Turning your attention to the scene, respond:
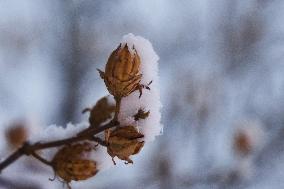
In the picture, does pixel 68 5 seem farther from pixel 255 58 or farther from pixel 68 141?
pixel 68 141

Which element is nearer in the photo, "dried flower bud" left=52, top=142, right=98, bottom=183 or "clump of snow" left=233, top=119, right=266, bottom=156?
"dried flower bud" left=52, top=142, right=98, bottom=183

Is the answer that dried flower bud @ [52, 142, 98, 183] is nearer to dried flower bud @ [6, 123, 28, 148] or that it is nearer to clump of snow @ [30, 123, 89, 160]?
clump of snow @ [30, 123, 89, 160]

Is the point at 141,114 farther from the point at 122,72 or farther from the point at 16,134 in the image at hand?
the point at 16,134

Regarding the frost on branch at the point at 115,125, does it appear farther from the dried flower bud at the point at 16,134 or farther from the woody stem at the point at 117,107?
the dried flower bud at the point at 16,134

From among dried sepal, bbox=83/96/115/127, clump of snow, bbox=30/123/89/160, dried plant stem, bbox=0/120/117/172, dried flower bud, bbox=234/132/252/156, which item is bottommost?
dried plant stem, bbox=0/120/117/172

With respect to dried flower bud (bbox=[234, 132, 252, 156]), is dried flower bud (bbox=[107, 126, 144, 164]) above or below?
below

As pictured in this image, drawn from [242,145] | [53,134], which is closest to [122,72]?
[53,134]

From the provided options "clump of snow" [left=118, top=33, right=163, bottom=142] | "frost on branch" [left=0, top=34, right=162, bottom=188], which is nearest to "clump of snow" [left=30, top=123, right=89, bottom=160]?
"frost on branch" [left=0, top=34, right=162, bottom=188]

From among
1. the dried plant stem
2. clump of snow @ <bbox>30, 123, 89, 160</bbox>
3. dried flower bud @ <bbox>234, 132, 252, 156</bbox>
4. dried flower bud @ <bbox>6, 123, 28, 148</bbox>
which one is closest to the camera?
the dried plant stem
